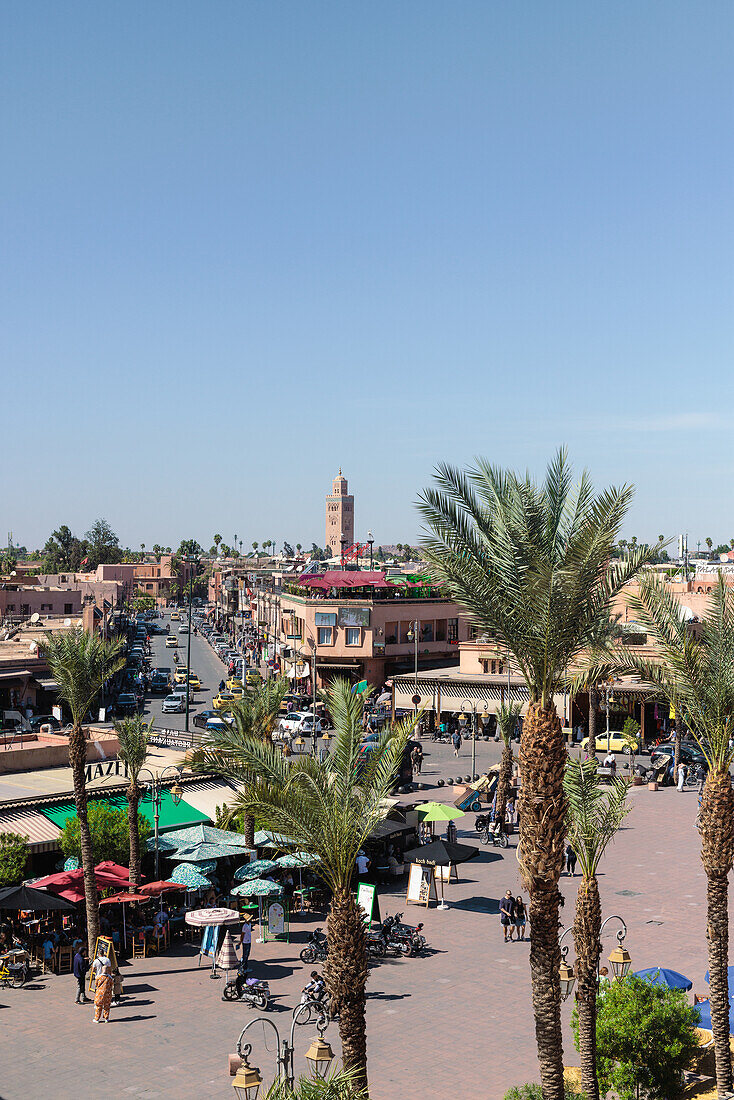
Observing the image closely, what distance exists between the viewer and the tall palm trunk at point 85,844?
22.1 m

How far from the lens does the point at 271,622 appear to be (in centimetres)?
9675

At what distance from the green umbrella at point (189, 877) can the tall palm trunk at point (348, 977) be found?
1128 cm

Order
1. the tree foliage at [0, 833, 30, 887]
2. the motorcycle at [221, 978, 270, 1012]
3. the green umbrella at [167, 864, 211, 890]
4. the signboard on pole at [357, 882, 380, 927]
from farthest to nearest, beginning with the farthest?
the green umbrella at [167, 864, 211, 890], the signboard on pole at [357, 882, 380, 927], the tree foliage at [0, 833, 30, 887], the motorcycle at [221, 978, 270, 1012]

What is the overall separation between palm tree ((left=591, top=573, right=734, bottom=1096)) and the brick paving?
11.2 ft

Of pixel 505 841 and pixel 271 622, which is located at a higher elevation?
pixel 271 622

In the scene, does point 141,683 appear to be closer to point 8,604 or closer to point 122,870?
point 8,604

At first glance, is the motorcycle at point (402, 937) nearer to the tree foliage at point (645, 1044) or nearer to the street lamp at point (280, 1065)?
the street lamp at point (280, 1065)

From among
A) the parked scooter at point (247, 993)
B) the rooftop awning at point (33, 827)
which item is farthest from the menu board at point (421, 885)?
the rooftop awning at point (33, 827)

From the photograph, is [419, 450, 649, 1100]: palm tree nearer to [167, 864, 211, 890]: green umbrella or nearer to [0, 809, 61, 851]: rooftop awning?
[167, 864, 211, 890]: green umbrella

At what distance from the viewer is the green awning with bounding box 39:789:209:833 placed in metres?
27.1

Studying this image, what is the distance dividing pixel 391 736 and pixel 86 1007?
9017 millimetres

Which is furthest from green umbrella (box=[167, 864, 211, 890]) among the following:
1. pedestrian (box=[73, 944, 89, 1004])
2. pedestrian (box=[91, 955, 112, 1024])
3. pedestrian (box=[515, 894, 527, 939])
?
pedestrian (box=[515, 894, 527, 939])

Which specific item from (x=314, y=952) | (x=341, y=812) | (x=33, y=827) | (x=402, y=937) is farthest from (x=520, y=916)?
(x=33, y=827)

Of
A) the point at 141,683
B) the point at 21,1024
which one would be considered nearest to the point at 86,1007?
the point at 21,1024
